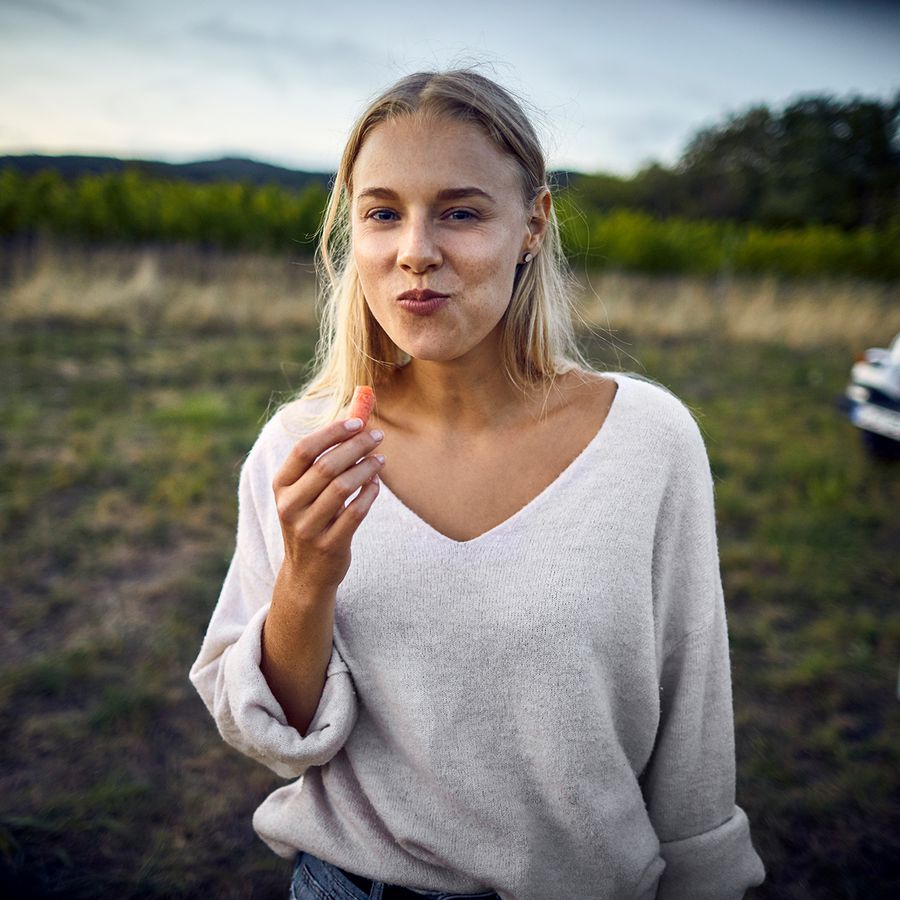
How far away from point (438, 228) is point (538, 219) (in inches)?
10.6

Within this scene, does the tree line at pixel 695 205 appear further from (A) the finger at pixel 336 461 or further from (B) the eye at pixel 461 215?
(A) the finger at pixel 336 461

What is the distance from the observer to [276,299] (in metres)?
Result: 10.3

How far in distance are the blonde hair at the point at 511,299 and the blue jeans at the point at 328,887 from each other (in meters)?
0.87

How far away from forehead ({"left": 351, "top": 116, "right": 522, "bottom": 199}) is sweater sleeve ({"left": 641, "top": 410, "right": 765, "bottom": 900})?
0.62m

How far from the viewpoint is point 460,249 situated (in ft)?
4.00

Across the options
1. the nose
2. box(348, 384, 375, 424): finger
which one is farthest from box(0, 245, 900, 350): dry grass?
box(348, 384, 375, 424): finger

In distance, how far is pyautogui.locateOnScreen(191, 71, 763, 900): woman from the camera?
48.2 inches

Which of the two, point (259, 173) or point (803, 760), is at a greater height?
point (259, 173)

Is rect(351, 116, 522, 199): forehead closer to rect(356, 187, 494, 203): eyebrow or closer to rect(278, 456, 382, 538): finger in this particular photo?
rect(356, 187, 494, 203): eyebrow

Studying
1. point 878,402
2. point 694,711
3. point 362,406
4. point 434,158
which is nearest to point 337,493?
point 362,406

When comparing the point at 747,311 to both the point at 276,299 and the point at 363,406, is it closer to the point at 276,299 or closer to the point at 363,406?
the point at 276,299

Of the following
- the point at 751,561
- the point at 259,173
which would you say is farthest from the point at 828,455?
the point at 259,173

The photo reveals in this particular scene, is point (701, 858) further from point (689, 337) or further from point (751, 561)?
point (689, 337)

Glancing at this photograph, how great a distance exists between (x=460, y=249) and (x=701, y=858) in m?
1.21
